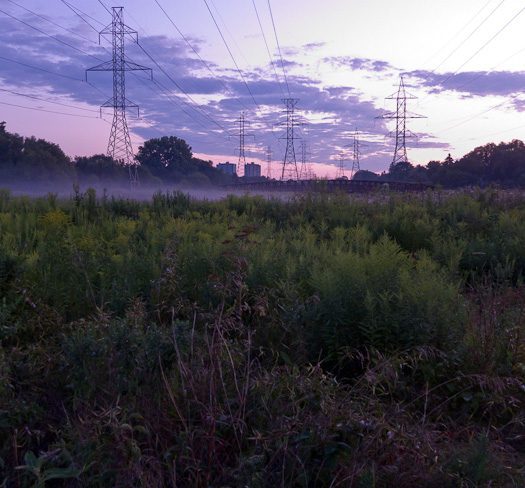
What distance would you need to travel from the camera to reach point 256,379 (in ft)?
10.5

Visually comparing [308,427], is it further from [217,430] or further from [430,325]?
[430,325]

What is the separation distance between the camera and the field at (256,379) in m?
2.62

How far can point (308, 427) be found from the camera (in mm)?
2746

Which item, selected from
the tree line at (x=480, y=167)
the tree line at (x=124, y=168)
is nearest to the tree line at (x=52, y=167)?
the tree line at (x=124, y=168)

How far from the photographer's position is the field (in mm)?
2625

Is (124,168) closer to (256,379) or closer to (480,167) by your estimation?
(480,167)

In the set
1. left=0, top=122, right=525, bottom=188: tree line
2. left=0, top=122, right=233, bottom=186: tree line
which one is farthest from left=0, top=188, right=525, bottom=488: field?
left=0, top=122, right=233, bottom=186: tree line

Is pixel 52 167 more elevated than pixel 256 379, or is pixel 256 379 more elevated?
pixel 52 167

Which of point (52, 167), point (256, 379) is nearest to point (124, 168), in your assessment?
point (52, 167)

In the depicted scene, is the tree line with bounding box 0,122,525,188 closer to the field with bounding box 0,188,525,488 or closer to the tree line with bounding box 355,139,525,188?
the tree line with bounding box 355,139,525,188

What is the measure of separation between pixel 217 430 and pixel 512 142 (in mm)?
55105

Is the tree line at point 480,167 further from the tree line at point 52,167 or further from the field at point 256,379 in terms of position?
the field at point 256,379

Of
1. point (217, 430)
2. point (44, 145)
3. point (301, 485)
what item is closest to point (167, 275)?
point (217, 430)

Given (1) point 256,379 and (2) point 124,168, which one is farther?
(2) point 124,168
